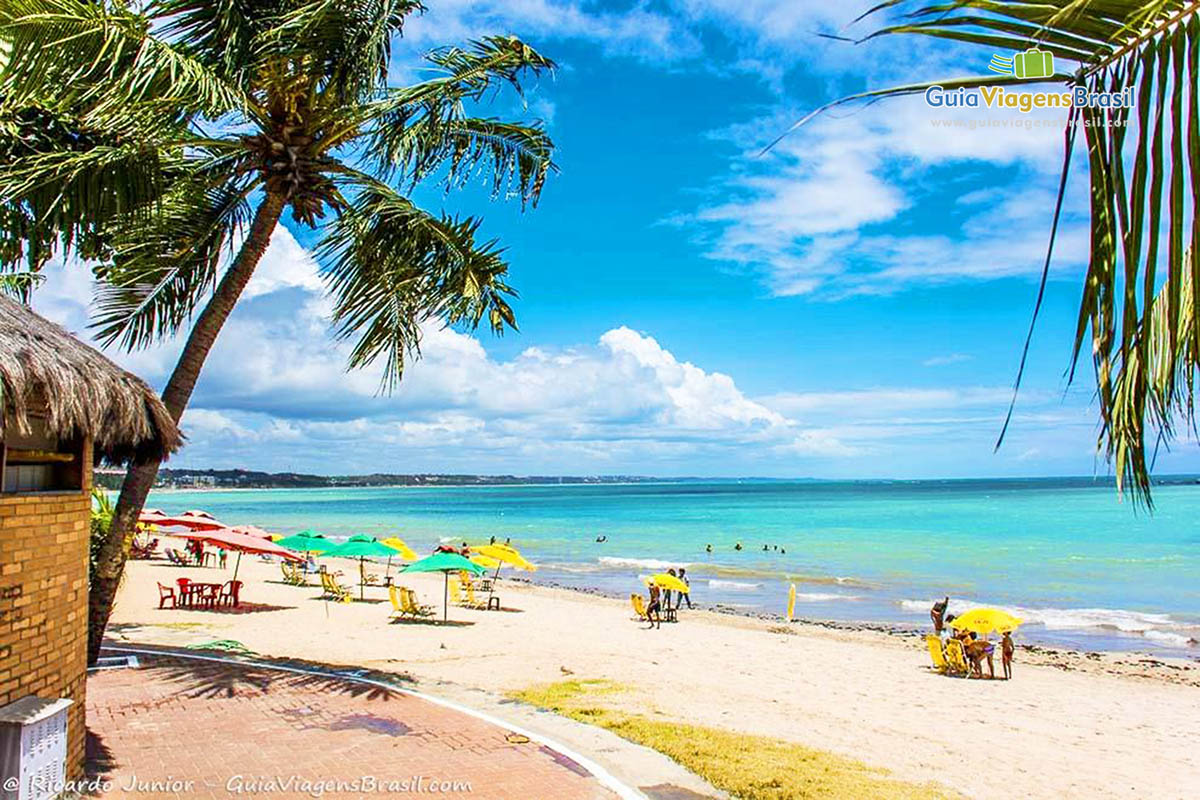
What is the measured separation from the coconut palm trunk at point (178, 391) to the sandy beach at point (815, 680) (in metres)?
3.71

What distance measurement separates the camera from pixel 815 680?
14.4 m

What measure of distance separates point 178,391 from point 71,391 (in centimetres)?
464

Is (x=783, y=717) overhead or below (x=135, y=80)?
below

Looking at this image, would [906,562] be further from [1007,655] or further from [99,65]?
[99,65]

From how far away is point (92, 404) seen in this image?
223 inches

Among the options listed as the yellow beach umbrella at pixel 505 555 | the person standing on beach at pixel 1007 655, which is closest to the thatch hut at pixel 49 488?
the person standing on beach at pixel 1007 655

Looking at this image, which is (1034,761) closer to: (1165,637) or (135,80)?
(135,80)

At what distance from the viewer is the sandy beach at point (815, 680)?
9.72 m

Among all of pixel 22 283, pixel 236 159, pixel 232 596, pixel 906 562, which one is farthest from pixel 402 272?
pixel 906 562

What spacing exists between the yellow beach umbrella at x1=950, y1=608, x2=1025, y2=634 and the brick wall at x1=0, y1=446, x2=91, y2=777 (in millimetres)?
14121

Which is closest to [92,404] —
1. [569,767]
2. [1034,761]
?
[569,767]

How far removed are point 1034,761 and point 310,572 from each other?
24242 millimetres

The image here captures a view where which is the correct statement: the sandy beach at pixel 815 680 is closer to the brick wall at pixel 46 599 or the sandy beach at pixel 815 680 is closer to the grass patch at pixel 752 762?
the grass patch at pixel 752 762

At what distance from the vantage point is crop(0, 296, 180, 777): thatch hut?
5.10 m
